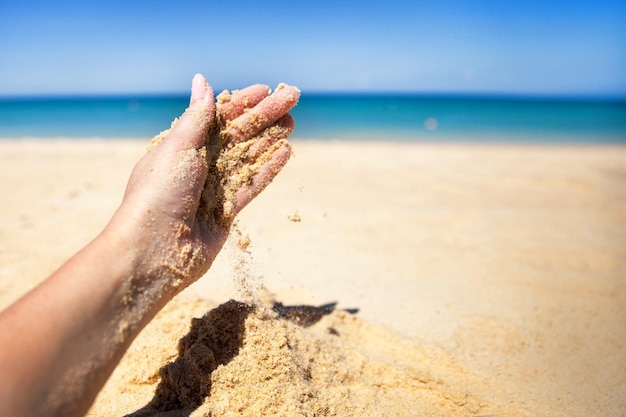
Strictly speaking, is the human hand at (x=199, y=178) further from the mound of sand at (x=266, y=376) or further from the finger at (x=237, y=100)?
the mound of sand at (x=266, y=376)

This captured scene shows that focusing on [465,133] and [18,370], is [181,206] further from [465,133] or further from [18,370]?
[465,133]

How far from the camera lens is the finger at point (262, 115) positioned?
1.95 meters

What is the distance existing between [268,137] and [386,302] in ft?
4.38

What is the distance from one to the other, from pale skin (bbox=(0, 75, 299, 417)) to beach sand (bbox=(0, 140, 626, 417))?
A: 353 millimetres

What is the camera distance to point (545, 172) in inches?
282

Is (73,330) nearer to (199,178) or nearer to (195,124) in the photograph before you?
(199,178)

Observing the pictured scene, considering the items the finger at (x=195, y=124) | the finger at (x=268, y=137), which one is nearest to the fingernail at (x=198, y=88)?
the finger at (x=195, y=124)

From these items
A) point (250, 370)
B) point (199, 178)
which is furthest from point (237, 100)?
point (250, 370)

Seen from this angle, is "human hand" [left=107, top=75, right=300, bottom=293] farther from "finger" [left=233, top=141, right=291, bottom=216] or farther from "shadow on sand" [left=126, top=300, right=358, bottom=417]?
"shadow on sand" [left=126, top=300, right=358, bottom=417]

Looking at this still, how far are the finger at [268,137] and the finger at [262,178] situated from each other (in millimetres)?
44

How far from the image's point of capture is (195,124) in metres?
1.71

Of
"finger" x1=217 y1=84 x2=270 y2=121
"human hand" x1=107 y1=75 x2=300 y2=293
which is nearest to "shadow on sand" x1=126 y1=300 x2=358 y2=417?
"human hand" x1=107 y1=75 x2=300 y2=293

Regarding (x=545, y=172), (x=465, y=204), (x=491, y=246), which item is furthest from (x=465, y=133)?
(x=491, y=246)

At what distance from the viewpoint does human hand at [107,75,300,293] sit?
1.49 meters
